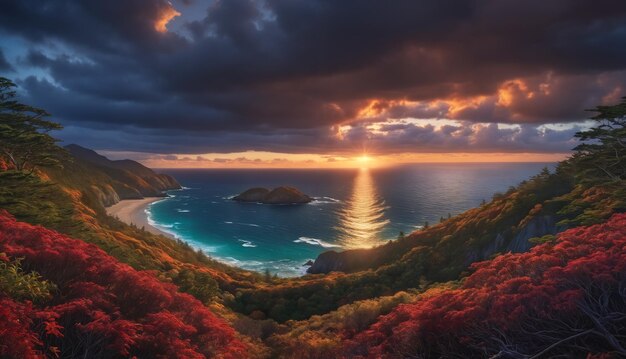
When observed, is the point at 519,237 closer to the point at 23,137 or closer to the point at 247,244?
the point at 23,137

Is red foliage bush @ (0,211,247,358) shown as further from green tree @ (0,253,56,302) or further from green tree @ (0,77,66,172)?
green tree @ (0,77,66,172)

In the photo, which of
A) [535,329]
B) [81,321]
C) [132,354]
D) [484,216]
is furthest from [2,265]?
[484,216]

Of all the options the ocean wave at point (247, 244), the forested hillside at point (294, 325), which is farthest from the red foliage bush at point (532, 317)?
the ocean wave at point (247, 244)

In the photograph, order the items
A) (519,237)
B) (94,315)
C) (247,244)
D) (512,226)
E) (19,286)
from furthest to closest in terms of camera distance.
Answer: (247,244) < (512,226) < (519,237) < (94,315) < (19,286)

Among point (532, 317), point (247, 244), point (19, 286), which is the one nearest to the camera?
point (19, 286)

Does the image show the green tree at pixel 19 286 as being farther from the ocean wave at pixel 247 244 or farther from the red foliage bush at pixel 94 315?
the ocean wave at pixel 247 244

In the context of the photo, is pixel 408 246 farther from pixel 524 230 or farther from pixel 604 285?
pixel 604 285

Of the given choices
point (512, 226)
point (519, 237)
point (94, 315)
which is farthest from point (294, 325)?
point (512, 226)
